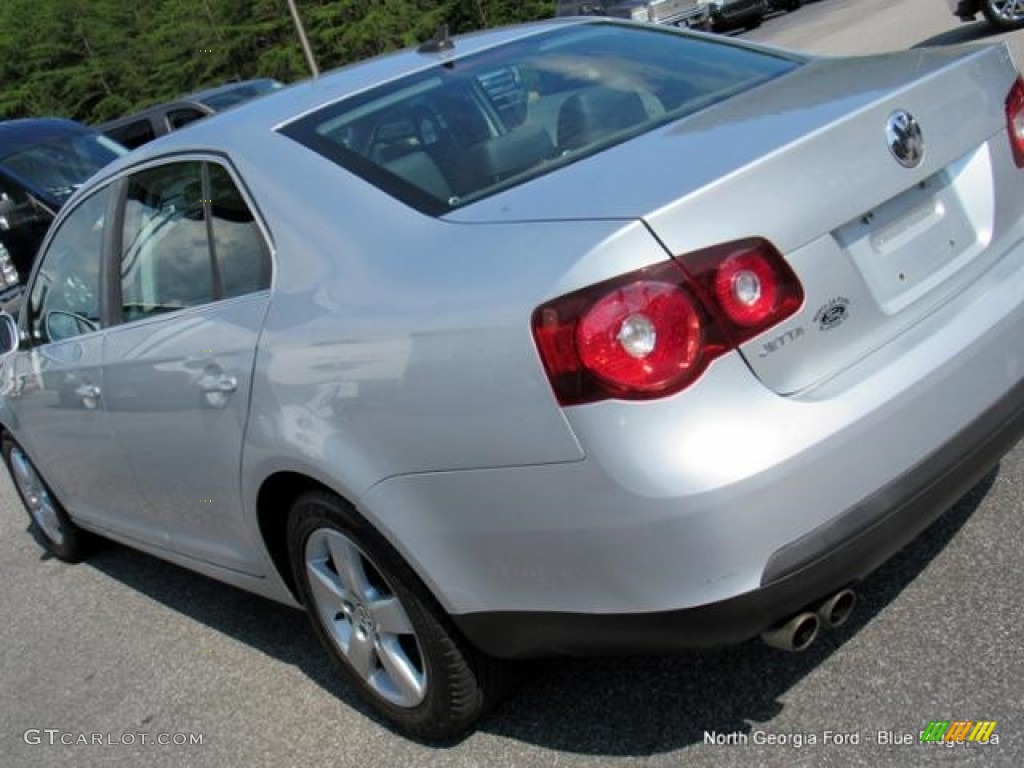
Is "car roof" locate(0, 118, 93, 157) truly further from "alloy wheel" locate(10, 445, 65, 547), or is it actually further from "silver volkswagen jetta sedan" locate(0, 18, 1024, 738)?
"silver volkswagen jetta sedan" locate(0, 18, 1024, 738)

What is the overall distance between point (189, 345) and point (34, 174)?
8.28m

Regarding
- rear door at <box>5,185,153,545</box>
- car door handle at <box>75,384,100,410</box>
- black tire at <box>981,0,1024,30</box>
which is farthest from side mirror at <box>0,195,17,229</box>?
black tire at <box>981,0,1024,30</box>

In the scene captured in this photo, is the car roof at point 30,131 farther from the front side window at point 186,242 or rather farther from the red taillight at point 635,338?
the red taillight at point 635,338

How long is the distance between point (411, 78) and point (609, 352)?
5.06 feet

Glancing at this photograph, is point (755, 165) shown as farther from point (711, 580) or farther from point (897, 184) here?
point (711, 580)

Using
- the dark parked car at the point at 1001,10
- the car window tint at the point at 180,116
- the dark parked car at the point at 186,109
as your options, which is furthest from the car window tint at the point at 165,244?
the car window tint at the point at 180,116

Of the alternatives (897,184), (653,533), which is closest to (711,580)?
(653,533)

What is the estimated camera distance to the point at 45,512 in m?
5.48

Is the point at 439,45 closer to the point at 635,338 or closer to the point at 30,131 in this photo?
the point at 635,338

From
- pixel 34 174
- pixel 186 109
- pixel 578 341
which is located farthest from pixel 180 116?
pixel 578 341

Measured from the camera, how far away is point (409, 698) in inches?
124

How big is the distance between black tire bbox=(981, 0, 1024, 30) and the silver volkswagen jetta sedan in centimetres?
935

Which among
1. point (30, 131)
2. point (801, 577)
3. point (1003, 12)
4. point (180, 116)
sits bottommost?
point (1003, 12)

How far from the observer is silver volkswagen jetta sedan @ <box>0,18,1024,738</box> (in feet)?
7.80
